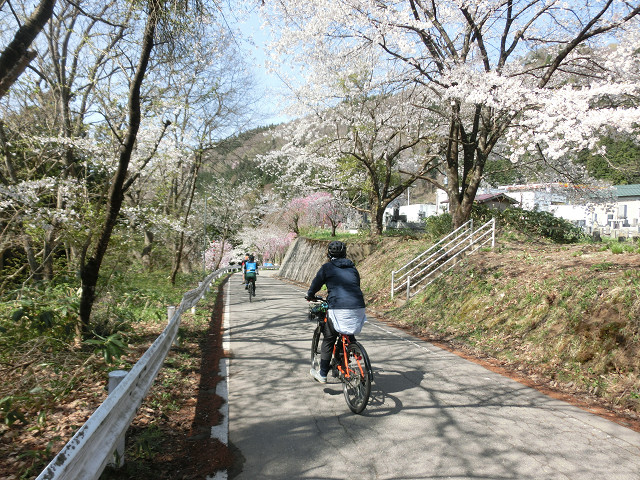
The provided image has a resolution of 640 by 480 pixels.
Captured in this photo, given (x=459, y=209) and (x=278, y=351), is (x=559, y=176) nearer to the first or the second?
(x=459, y=209)

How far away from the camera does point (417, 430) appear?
439cm

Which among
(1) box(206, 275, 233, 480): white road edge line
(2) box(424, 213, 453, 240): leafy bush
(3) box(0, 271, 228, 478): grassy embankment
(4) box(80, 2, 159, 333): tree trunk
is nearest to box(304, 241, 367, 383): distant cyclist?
(1) box(206, 275, 233, 480): white road edge line

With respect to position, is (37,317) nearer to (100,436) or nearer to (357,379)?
(100,436)

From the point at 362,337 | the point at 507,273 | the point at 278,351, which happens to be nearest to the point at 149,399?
the point at 278,351

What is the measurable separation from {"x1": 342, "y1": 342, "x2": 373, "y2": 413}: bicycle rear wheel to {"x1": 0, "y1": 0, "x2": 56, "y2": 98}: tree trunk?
4.44 metres

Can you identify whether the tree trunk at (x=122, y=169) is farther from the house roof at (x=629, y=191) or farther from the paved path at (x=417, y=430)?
the house roof at (x=629, y=191)

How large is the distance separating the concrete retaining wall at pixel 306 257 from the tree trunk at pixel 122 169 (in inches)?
645

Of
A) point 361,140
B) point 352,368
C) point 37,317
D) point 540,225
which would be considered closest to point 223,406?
point 352,368

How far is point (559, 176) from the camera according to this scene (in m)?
18.2

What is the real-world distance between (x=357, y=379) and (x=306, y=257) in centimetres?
2741

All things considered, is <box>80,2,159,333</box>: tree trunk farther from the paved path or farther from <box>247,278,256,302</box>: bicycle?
<box>247,278,256,302</box>: bicycle

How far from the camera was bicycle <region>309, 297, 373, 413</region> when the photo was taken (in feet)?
15.8

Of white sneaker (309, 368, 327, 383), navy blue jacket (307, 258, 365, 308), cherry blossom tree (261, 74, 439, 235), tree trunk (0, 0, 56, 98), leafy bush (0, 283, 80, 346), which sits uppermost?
cherry blossom tree (261, 74, 439, 235)

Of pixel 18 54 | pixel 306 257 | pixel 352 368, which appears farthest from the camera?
pixel 306 257
